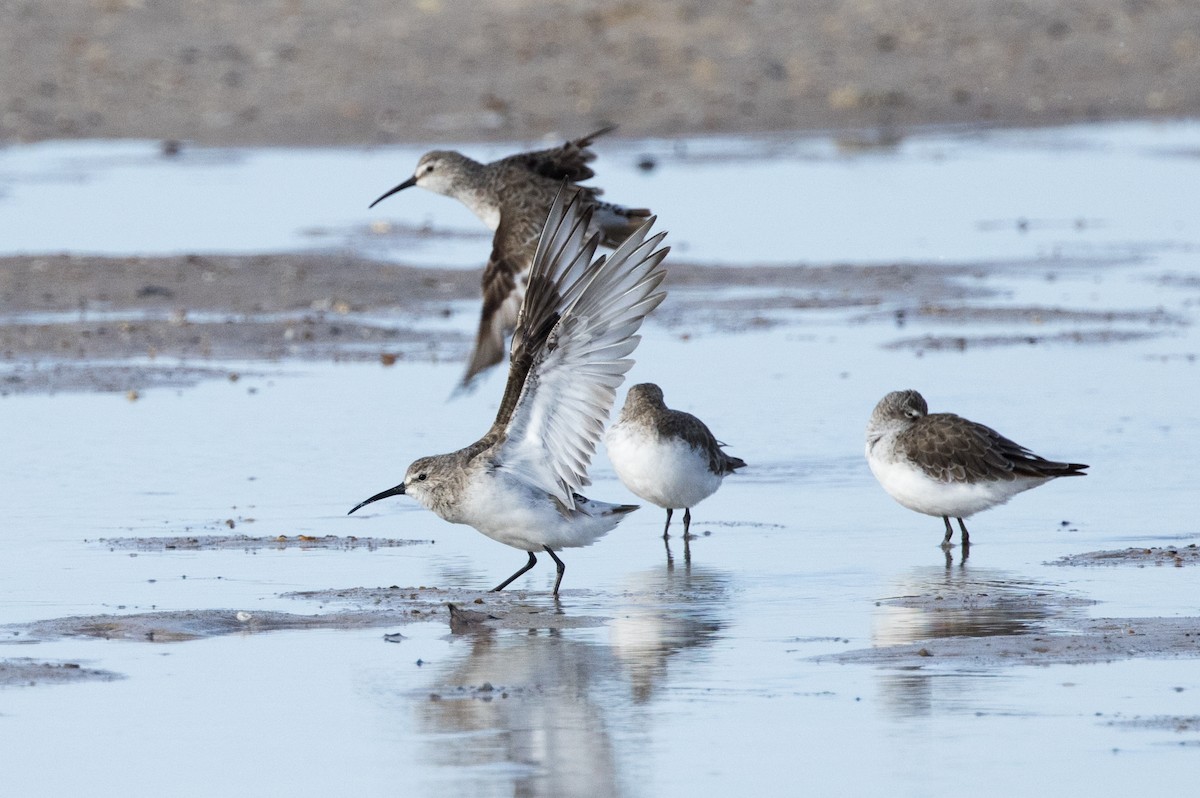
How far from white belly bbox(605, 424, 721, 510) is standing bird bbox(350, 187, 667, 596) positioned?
1016 mm

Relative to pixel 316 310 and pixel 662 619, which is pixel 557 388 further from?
pixel 316 310

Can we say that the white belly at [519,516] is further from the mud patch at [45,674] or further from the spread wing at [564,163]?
the spread wing at [564,163]

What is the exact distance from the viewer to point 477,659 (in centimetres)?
747

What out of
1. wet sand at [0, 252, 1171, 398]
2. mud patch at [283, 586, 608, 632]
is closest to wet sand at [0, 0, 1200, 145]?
wet sand at [0, 252, 1171, 398]

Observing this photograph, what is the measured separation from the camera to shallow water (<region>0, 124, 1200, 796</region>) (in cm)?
619

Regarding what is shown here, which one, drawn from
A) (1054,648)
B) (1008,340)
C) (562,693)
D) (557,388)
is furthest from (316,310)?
(1054,648)

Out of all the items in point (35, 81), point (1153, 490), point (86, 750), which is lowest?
point (86, 750)

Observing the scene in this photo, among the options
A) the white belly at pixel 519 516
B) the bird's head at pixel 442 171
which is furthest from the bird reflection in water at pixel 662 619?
the bird's head at pixel 442 171

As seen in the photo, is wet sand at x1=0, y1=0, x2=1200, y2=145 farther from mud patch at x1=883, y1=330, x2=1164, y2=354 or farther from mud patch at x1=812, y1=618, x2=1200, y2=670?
mud patch at x1=812, y1=618, x2=1200, y2=670

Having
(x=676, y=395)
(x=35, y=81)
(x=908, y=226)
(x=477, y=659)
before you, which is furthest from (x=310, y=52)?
(x=477, y=659)

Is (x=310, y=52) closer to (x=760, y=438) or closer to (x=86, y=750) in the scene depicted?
(x=760, y=438)

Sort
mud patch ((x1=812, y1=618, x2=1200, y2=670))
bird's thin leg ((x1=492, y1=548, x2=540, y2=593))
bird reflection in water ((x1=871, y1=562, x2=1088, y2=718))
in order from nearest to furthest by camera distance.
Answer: bird reflection in water ((x1=871, y1=562, x2=1088, y2=718))
mud patch ((x1=812, y1=618, x2=1200, y2=670))
bird's thin leg ((x1=492, y1=548, x2=540, y2=593))

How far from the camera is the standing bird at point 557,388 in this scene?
8.33m

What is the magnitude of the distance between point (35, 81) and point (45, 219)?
851 cm
